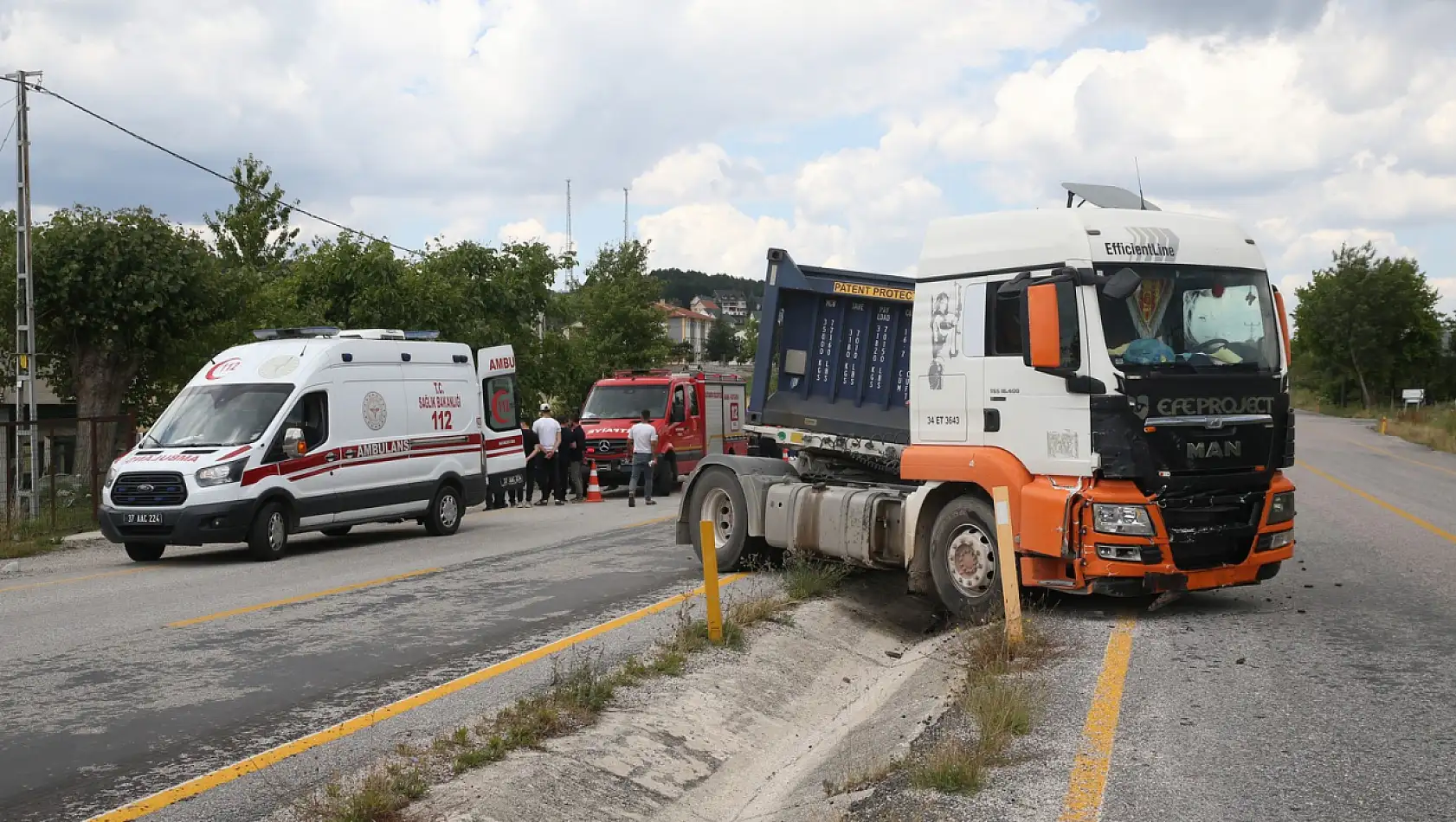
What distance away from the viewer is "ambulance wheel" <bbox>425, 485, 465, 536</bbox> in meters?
17.7

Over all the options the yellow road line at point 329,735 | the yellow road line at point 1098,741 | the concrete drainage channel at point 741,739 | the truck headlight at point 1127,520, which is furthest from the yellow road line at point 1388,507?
the yellow road line at point 329,735

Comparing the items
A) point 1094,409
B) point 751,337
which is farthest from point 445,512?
point 751,337

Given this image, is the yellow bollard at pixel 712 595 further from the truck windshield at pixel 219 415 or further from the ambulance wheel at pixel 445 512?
the ambulance wheel at pixel 445 512

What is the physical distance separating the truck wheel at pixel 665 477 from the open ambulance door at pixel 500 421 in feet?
14.0

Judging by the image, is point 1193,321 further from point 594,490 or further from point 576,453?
point 594,490

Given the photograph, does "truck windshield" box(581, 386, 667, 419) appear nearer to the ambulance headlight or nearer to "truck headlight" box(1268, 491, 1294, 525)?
the ambulance headlight

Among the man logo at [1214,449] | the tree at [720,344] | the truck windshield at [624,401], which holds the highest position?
the tree at [720,344]

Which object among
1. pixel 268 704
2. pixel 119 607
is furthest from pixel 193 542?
pixel 268 704

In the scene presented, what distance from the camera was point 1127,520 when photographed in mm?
8984

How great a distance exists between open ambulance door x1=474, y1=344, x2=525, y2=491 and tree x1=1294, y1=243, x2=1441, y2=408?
2711 inches

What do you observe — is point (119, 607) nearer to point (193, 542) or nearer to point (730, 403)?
point (193, 542)

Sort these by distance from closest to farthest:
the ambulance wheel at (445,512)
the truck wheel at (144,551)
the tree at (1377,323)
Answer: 1. the truck wheel at (144,551)
2. the ambulance wheel at (445,512)
3. the tree at (1377,323)

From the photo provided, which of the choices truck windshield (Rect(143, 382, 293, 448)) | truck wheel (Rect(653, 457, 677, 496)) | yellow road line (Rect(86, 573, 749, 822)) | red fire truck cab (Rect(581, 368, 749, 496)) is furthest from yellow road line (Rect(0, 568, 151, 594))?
truck wheel (Rect(653, 457, 677, 496))

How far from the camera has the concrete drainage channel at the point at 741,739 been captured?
5707 mm
